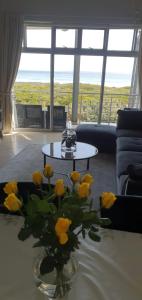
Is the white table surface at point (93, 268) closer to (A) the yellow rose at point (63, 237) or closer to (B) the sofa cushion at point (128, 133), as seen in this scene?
Result: (A) the yellow rose at point (63, 237)

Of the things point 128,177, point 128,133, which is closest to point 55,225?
point 128,177

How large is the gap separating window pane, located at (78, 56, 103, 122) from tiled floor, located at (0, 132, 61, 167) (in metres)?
1.05

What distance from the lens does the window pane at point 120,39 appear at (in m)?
4.99

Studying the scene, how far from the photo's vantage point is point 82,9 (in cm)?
471

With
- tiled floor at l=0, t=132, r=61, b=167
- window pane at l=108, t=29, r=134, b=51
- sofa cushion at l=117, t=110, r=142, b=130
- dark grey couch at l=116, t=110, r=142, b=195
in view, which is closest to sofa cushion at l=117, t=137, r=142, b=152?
dark grey couch at l=116, t=110, r=142, b=195

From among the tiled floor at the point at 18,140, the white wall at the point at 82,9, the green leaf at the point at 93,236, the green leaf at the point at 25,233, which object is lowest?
the tiled floor at the point at 18,140

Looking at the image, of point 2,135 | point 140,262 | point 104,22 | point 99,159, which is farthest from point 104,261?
point 104,22

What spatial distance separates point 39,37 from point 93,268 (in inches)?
203

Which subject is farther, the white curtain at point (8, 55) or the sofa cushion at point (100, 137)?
the white curtain at point (8, 55)

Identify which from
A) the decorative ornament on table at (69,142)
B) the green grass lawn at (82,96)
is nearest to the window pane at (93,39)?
the green grass lawn at (82,96)

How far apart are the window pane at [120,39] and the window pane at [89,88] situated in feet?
1.25

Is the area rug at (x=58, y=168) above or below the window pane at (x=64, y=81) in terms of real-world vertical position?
below

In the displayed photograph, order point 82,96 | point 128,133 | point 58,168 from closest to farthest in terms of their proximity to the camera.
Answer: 1. point 58,168
2. point 128,133
3. point 82,96

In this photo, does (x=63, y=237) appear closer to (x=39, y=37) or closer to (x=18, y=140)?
(x=18, y=140)
